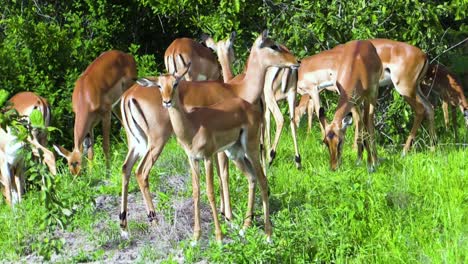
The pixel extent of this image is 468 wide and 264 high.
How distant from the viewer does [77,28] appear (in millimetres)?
11844

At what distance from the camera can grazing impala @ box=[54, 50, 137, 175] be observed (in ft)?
30.3

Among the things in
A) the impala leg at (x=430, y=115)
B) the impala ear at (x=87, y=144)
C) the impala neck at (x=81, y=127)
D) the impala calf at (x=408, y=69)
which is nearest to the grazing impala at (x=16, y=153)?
the impala neck at (x=81, y=127)

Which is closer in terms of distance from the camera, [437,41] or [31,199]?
[31,199]

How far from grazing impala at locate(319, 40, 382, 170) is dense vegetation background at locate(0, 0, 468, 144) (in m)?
0.97

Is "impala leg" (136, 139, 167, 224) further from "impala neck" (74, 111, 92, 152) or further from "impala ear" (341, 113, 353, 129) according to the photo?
"impala ear" (341, 113, 353, 129)

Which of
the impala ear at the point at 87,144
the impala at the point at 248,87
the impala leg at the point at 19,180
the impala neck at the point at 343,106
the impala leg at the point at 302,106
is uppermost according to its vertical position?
the impala at the point at 248,87

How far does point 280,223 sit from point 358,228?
1.91 ft

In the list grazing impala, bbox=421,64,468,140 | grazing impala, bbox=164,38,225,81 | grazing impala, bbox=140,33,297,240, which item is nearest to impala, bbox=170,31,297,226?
grazing impala, bbox=140,33,297,240

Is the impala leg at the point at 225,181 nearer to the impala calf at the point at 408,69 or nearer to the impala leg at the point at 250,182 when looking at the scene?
the impala leg at the point at 250,182

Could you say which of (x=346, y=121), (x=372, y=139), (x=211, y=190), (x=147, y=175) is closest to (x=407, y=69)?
(x=372, y=139)

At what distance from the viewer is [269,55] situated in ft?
24.6

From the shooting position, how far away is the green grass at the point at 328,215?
6.07 metres

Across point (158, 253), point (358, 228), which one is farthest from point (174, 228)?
point (358, 228)

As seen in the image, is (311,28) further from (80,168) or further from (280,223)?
(280,223)
